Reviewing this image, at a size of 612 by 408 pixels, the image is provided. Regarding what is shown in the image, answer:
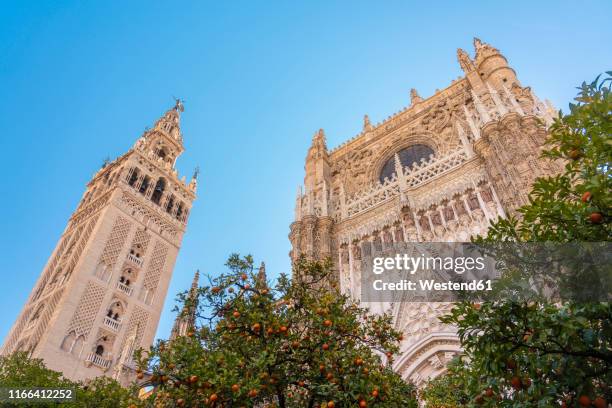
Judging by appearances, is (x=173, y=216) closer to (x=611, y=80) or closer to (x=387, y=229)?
(x=387, y=229)

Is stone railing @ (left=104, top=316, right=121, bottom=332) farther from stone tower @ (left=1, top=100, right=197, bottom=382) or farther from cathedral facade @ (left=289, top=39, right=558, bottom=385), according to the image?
cathedral facade @ (left=289, top=39, right=558, bottom=385)

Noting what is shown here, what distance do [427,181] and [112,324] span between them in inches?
750

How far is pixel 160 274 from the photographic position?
28.9m

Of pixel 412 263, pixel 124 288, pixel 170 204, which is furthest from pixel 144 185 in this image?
pixel 412 263

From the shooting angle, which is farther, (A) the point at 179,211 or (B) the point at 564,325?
(A) the point at 179,211

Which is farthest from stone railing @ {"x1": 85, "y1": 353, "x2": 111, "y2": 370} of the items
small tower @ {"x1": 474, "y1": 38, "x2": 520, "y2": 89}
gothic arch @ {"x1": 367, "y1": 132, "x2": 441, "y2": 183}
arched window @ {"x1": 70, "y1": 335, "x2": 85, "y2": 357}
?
small tower @ {"x1": 474, "y1": 38, "x2": 520, "y2": 89}

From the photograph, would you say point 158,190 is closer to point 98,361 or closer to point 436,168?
point 98,361

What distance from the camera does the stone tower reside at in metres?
22.0

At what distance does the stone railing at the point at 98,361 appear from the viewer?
2194 cm

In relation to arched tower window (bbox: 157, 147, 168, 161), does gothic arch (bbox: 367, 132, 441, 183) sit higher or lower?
lower

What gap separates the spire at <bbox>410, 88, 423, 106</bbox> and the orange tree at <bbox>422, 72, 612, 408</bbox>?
1662cm

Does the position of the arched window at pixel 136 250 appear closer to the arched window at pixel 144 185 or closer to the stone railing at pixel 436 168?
the arched window at pixel 144 185

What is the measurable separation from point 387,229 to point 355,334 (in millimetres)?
8503

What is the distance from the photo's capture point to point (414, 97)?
70.8 feet
